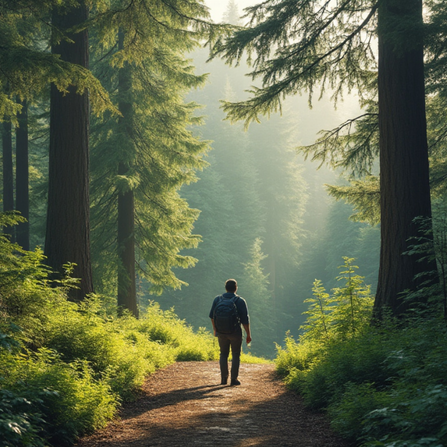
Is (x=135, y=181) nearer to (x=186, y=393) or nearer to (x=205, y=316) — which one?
(x=186, y=393)

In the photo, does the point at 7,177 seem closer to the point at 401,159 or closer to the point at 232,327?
the point at 232,327

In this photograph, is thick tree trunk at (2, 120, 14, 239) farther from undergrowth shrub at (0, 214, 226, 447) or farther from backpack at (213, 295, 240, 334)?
backpack at (213, 295, 240, 334)

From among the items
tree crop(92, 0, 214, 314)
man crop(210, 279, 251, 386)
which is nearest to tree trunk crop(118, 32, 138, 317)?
tree crop(92, 0, 214, 314)

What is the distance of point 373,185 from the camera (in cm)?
1041

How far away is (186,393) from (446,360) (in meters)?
4.41

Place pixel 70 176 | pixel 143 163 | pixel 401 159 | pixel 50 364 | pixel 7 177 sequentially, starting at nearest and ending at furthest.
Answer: pixel 50 364, pixel 401 159, pixel 70 176, pixel 143 163, pixel 7 177

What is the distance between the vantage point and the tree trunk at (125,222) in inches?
579

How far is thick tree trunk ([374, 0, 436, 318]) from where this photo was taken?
753cm

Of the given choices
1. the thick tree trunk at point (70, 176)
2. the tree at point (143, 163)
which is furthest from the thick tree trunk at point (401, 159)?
the tree at point (143, 163)

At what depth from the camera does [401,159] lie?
772 cm

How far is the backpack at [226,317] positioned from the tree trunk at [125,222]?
731 centimetres

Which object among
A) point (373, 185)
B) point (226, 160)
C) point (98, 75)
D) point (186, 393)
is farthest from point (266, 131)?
point (186, 393)

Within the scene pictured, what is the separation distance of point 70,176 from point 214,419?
509 cm

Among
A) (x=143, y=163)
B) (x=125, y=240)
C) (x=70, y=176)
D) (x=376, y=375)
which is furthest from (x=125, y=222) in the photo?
(x=376, y=375)
